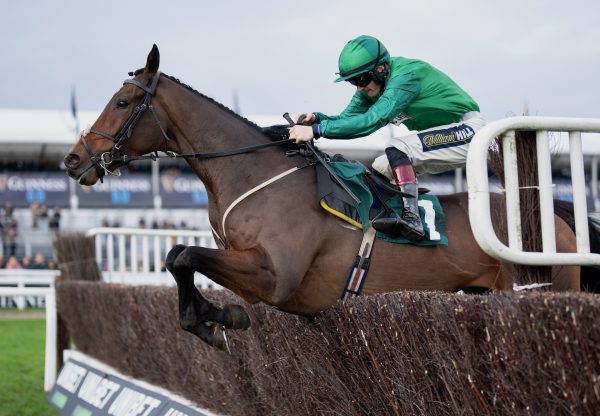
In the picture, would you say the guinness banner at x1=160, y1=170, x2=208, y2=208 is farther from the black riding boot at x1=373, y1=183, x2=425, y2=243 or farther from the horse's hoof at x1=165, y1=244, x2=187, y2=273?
the horse's hoof at x1=165, y1=244, x2=187, y2=273

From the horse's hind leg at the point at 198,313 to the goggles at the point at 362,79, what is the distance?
1333 mm

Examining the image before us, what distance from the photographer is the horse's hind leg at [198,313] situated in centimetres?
412

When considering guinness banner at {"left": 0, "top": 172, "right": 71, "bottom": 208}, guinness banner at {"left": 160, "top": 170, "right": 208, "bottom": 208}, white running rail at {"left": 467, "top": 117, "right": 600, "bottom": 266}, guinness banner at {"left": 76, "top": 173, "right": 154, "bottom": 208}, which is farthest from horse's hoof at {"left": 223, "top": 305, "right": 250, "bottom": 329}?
guinness banner at {"left": 160, "top": 170, "right": 208, "bottom": 208}

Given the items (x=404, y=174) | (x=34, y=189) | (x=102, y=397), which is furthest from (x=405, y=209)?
Result: (x=34, y=189)

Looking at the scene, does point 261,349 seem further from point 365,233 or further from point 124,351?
point 124,351

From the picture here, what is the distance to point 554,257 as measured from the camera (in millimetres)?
3221

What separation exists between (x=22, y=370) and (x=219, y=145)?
6.34 m

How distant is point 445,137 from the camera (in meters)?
4.63

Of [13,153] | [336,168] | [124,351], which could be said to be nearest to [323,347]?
[336,168]

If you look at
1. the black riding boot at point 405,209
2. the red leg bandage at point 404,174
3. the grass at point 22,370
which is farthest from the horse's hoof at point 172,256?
the grass at point 22,370

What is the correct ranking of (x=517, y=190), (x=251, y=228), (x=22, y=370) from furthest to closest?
(x=22, y=370) < (x=251, y=228) < (x=517, y=190)

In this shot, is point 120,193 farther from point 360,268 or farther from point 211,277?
point 211,277

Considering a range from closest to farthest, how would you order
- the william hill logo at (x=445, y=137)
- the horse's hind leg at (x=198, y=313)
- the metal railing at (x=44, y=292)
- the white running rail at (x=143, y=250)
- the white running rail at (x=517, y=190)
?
the white running rail at (x=517, y=190) → the horse's hind leg at (x=198, y=313) → the william hill logo at (x=445, y=137) → the white running rail at (x=143, y=250) → the metal railing at (x=44, y=292)

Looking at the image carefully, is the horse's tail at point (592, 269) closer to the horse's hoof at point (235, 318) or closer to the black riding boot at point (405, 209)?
the black riding boot at point (405, 209)
